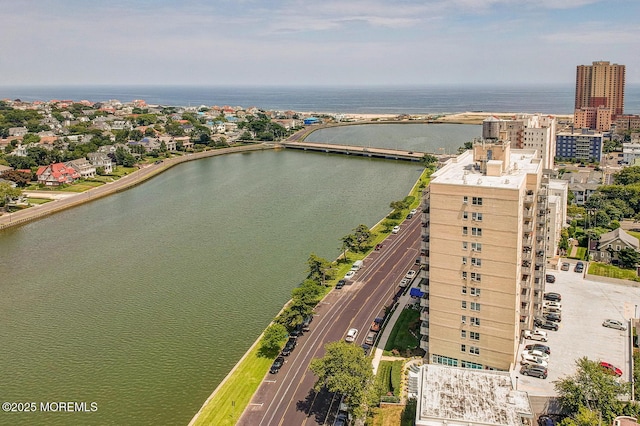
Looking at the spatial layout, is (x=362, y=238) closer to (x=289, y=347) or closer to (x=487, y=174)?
(x=289, y=347)

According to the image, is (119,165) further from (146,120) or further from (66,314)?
(66,314)

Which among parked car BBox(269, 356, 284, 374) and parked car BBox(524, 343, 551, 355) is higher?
parked car BBox(524, 343, 551, 355)

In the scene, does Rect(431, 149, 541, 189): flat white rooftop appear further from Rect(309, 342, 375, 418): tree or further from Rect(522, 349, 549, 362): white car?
Rect(309, 342, 375, 418): tree

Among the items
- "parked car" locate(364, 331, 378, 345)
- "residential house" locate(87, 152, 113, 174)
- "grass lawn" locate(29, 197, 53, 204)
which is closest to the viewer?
"parked car" locate(364, 331, 378, 345)

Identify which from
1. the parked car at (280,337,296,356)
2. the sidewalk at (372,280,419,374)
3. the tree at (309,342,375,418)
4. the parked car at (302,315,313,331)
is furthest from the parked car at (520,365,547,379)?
→ the parked car at (302,315,313,331)

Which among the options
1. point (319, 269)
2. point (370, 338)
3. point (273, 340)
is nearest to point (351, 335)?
point (370, 338)

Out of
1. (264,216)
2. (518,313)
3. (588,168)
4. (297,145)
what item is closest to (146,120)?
(297,145)

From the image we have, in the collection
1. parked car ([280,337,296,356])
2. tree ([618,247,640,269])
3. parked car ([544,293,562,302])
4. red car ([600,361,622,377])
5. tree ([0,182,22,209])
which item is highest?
tree ([0,182,22,209])
